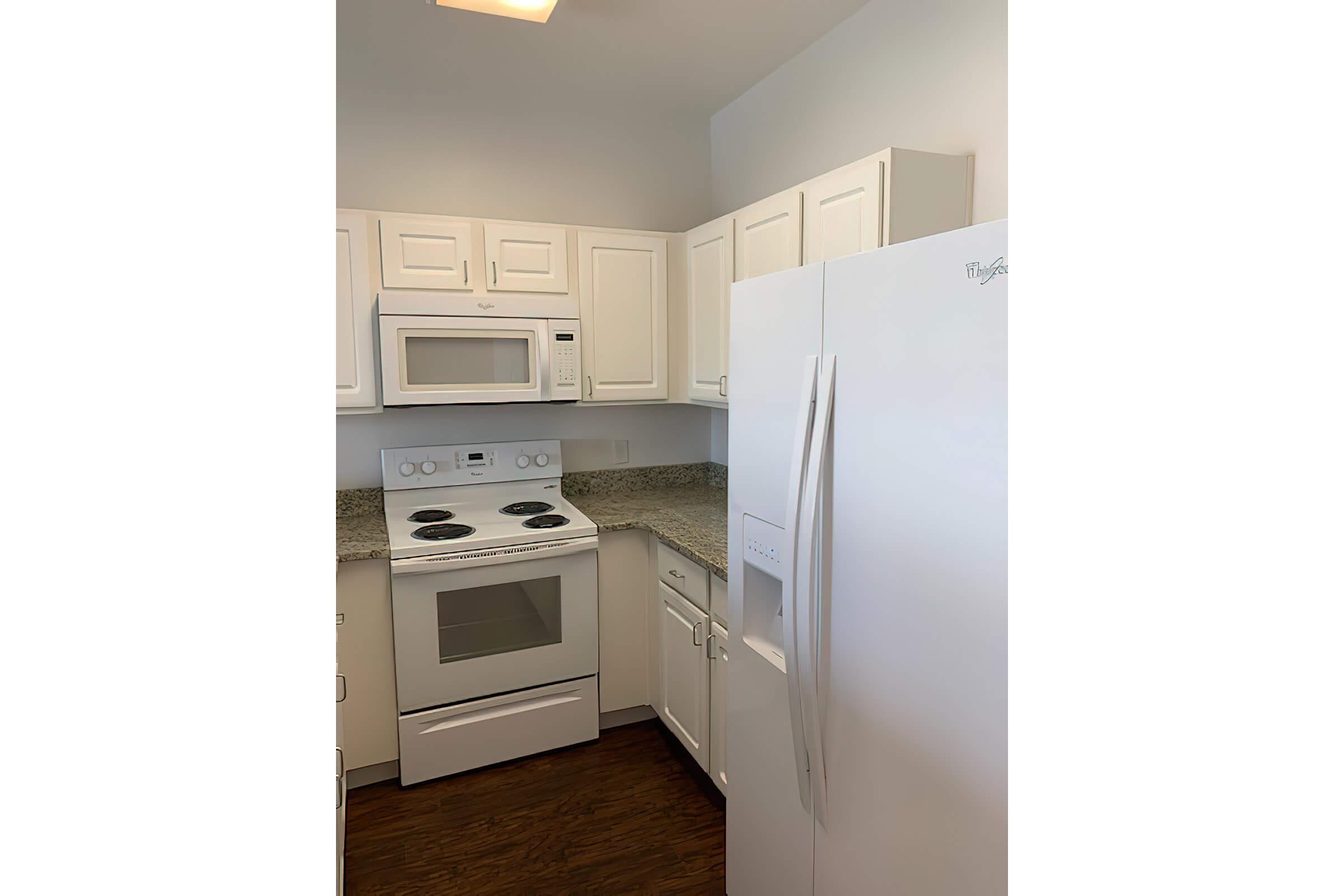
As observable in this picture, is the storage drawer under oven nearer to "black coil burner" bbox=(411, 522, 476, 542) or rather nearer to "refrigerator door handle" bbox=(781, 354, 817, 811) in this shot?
"black coil burner" bbox=(411, 522, 476, 542)

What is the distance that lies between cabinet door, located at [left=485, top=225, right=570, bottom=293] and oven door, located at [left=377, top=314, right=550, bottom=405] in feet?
0.52

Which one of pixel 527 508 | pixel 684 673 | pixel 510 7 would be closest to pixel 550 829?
pixel 684 673

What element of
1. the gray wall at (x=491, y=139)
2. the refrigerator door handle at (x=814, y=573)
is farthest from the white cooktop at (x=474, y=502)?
the refrigerator door handle at (x=814, y=573)

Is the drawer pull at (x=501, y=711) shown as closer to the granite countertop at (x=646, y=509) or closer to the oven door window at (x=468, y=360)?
the granite countertop at (x=646, y=509)

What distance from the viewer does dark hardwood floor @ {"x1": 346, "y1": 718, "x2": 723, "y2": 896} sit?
2053mm

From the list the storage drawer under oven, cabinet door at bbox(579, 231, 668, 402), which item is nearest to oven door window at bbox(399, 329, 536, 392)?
cabinet door at bbox(579, 231, 668, 402)

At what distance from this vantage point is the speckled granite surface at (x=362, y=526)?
Result: 7.72ft

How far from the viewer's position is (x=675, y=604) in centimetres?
256

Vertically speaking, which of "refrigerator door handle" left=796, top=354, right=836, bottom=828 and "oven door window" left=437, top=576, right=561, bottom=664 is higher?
"refrigerator door handle" left=796, top=354, right=836, bottom=828
